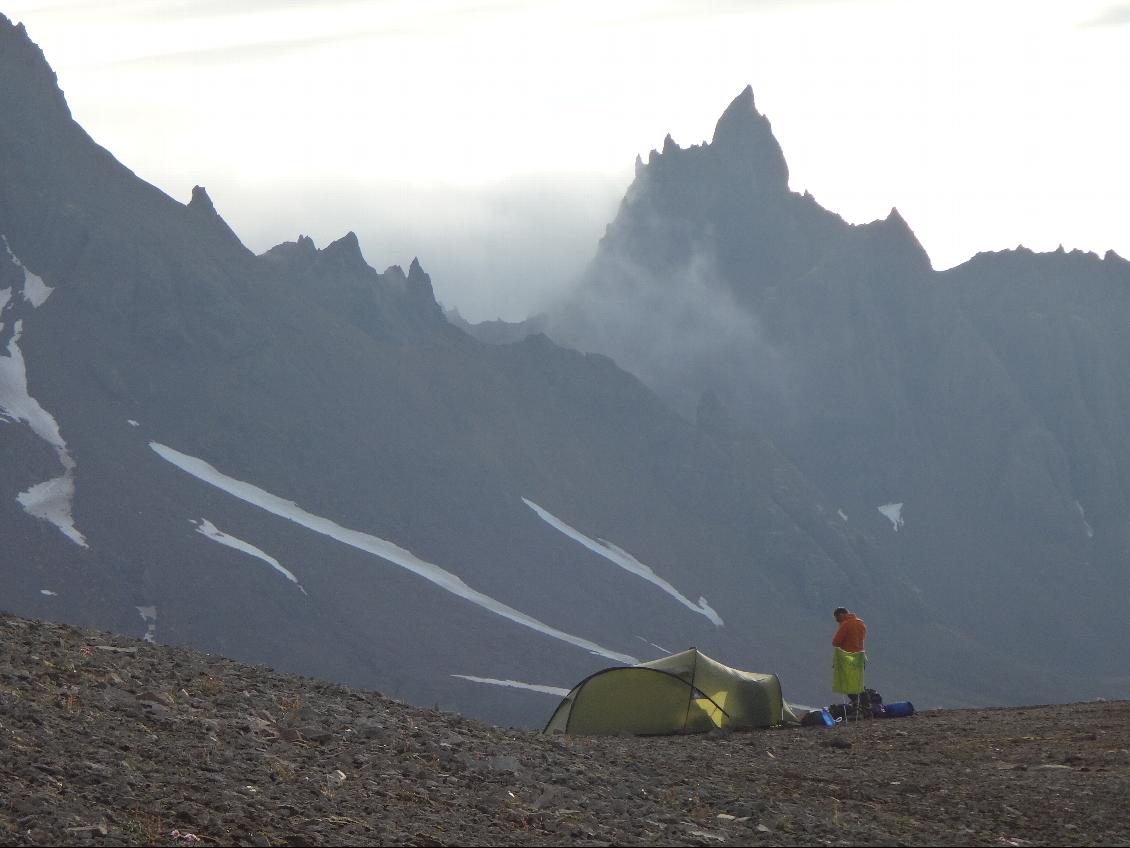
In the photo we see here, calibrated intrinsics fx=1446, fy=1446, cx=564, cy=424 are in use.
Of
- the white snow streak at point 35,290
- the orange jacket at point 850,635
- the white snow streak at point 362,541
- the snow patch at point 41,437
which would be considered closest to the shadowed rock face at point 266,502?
the white snow streak at point 35,290

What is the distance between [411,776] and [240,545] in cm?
13775

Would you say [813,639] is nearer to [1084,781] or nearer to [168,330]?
[168,330]

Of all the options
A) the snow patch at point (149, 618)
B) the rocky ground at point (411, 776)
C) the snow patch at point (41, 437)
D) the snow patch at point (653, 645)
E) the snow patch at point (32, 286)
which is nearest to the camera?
the rocky ground at point (411, 776)

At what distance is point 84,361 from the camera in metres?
169

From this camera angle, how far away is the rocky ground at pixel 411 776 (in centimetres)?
1262

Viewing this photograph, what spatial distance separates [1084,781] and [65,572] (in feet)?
413

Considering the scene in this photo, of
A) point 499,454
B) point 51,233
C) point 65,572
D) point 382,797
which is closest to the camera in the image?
point 382,797

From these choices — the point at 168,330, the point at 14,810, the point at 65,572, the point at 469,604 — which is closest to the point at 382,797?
the point at 14,810

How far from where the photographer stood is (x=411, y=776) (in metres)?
14.9

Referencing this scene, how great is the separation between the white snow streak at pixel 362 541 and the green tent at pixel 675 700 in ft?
425

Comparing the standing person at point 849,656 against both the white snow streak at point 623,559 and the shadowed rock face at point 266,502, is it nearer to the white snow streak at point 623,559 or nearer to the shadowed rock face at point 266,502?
the shadowed rock face at point 266,502

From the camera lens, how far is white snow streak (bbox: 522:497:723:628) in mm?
182375

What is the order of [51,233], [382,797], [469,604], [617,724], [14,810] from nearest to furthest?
1. [14,810]
2. [382,797]
3. [617,724]
4. [469,604]
5. [51,233]

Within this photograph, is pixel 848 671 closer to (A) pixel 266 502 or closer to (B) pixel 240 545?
(B) pixel 240 545
